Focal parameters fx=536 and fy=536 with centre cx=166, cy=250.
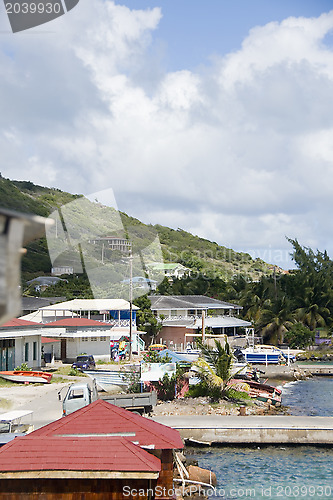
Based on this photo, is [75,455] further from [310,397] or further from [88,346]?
[88,346]

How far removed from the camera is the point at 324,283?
71.4 meters

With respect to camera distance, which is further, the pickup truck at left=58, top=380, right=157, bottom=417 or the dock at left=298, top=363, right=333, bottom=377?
the dock at left=298, top=363, right=333, bottom=377

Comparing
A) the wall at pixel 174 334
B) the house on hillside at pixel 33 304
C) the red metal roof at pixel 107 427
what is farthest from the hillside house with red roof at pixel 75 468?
the house on hillside at pixel 33 304

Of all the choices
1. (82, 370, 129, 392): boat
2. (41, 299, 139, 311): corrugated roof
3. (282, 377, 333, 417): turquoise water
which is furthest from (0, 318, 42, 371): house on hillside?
(282, 377, 333, 417): turquoise water

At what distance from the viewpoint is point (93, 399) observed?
20812mm

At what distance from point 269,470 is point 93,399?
7.28m

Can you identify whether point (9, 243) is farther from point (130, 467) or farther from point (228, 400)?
point (228, 400)

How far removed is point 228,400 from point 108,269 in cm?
3272

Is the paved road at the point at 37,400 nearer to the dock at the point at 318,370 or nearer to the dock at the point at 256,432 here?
the dock at the point at 256,432

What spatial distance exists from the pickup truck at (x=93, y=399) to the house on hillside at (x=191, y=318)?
28.6 metres

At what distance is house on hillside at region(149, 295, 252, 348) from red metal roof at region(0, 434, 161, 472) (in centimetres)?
4239

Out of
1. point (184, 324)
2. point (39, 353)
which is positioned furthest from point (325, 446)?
point (184, 324)

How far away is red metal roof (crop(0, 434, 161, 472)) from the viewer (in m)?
8.00
